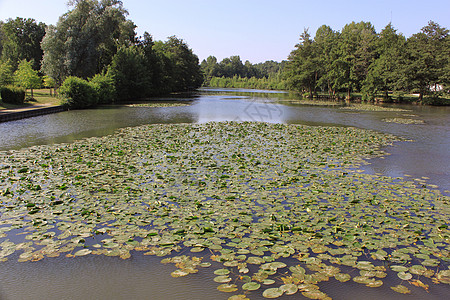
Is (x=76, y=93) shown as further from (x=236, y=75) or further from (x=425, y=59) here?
(x=236, y=75)

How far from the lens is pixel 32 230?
4777mm

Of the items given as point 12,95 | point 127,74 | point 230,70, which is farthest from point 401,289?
point 230,70

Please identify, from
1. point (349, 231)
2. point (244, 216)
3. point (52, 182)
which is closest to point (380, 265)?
point (349, 231)

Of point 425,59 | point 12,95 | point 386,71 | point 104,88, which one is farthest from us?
point 386,71

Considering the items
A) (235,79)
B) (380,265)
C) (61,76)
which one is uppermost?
(235,79)

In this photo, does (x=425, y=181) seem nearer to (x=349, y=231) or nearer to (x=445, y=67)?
Result: (x=349, y=231)

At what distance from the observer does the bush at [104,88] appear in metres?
A: 32.2

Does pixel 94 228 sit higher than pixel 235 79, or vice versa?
pixel 235 79

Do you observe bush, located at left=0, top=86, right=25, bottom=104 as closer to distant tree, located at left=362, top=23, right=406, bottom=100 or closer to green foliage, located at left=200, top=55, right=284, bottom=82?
distant tree, located at left=362, top=23, right=406, bottom=100

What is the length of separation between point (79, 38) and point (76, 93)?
1058 centimetres

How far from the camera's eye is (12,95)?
25.3 metres

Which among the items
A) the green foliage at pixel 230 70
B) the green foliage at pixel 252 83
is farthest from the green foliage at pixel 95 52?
the green foliage at pixel 230 70

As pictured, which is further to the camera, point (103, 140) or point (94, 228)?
point (103, 140)

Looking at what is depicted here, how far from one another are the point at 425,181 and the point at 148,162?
7.27 m
